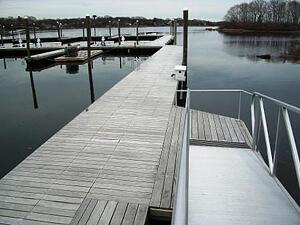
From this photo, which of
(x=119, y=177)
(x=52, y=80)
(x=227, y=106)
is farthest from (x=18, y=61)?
(x=119, y=177)

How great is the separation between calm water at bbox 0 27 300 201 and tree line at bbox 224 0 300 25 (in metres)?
70.8

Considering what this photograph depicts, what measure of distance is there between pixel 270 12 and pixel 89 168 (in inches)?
4043

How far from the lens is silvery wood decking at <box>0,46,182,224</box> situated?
3.50 meters

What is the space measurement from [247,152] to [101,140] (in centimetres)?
261

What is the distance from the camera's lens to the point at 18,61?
24.3 metres

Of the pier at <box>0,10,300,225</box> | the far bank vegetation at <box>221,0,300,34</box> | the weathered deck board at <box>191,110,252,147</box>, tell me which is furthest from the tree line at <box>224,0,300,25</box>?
the pier at <box>0,10,300,225</box>

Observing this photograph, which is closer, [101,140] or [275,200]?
[275,200]

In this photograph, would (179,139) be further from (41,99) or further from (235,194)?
(41,99)

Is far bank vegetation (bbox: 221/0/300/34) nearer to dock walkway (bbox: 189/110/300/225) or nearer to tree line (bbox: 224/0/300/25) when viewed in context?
tree line (bbox: 224/0/300/25)

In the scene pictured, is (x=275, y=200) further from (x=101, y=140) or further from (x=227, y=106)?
(x=227, y=106)

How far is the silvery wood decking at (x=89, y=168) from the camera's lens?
3496 mm

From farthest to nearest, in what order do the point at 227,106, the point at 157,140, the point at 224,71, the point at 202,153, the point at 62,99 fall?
1. the point at 224,71
2. the point at 62,99
3. the point at 227,106
4. the point at 157,140
5. the point at 202,153

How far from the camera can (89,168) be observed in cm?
438

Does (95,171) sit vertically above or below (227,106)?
above
